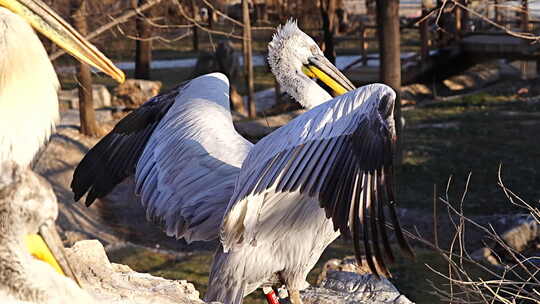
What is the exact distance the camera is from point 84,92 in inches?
452

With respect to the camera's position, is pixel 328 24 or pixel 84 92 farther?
pixel 328 24

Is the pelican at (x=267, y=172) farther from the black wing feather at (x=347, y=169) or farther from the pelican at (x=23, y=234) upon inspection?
the pelican at (x=23, y=234)

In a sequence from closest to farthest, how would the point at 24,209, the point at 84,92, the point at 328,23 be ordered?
the point at 24,209 < the point at 84,92 < the point at 328,23

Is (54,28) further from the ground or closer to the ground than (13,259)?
further from the ground

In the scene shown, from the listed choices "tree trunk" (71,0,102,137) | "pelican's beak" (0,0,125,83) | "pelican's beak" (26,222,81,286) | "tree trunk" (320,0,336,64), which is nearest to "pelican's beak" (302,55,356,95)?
"pelican's beak" (0,0,125,83)

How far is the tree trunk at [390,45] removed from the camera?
31.0ft

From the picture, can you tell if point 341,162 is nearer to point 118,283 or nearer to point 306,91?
point 118,283

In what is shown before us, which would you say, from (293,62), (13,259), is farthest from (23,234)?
(293,62)

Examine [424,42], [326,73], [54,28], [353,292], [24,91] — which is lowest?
[353,292]

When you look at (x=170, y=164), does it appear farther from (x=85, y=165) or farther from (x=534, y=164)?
(x=534, y=164)

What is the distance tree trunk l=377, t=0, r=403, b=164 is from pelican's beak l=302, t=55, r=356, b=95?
352 cm

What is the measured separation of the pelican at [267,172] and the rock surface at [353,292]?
0.34 m

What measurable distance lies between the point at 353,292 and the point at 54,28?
94.1 inches

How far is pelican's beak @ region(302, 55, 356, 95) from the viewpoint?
595cm
